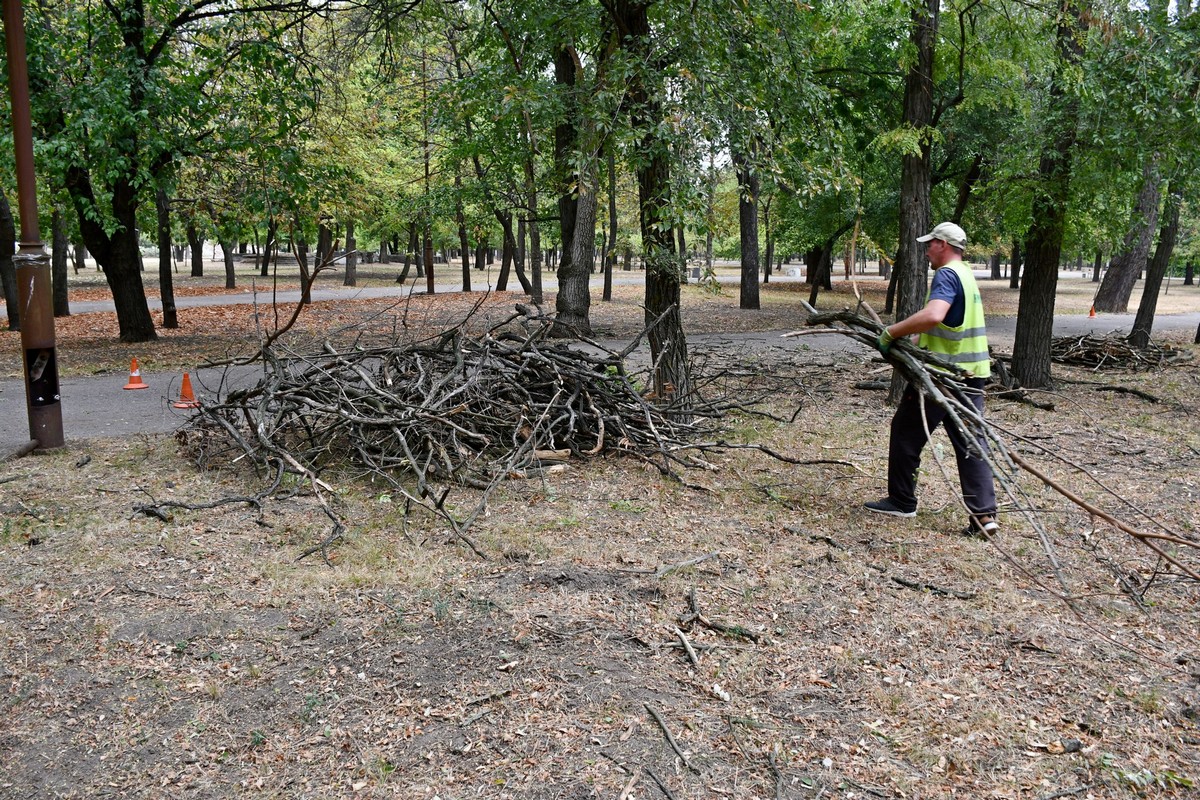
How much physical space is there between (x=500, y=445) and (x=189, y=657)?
121 inches

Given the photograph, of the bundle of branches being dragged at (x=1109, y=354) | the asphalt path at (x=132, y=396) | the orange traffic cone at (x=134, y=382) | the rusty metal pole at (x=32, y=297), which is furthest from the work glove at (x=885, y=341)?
the orange traffic cone at (x=134, y=382)

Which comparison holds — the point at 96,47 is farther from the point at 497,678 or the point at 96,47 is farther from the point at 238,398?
the point at 497,678

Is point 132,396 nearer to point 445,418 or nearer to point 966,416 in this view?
point 445,418

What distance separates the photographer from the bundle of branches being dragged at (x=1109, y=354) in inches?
487

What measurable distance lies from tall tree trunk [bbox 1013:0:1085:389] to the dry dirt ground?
4.38m

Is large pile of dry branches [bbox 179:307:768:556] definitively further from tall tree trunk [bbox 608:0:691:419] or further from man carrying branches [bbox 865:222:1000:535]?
man carrying branches [bbox 865:222:1000:535]

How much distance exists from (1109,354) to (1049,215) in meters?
4.03

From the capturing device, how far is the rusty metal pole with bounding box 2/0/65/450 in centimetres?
647

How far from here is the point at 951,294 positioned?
5223mm

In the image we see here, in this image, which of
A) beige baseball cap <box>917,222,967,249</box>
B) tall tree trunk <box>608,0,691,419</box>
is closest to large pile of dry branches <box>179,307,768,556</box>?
tall tree trunk <box>608,0,691,419</box>

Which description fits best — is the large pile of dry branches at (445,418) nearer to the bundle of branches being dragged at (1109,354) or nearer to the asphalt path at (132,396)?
the asphalt path at (132,396)

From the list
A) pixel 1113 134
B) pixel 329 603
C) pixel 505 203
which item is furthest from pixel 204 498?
pixel 505 203

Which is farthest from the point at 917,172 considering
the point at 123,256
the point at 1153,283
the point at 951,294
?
the point at 123,256

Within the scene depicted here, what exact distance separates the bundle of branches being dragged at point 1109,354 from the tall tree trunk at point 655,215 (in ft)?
23.4
